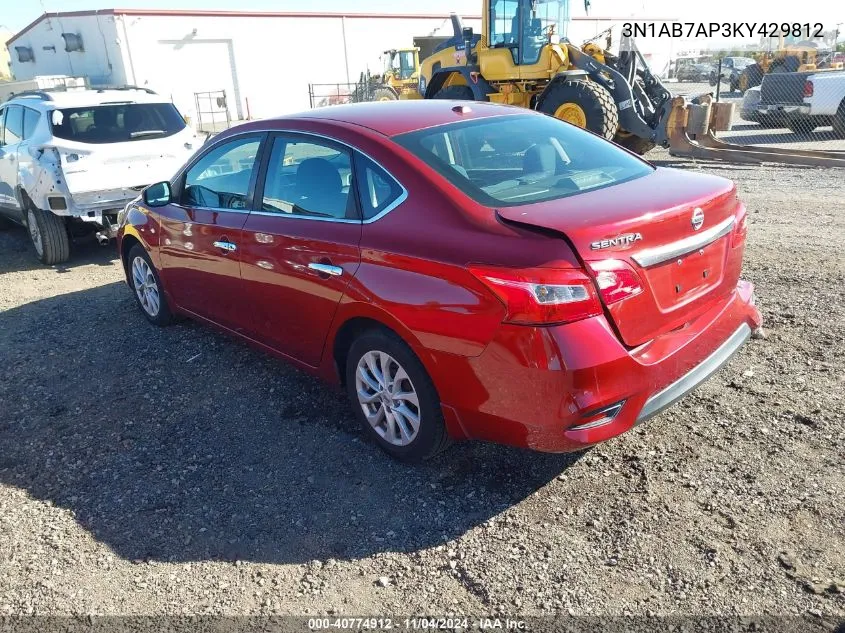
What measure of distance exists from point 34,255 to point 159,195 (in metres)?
4.62

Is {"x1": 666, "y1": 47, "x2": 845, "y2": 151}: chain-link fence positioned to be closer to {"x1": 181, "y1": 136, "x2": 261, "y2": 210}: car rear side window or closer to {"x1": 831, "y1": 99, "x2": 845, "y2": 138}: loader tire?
{"x1": 831, "y1": 99, "x2": 845, "y2": 138}: loader tire

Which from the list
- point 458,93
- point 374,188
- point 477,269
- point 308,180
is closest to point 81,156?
point 308,180

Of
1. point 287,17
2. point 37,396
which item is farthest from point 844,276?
point 287,17

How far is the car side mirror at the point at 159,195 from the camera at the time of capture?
4.87 m

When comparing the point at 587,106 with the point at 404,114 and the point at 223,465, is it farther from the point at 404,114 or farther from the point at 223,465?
the point at 223,465

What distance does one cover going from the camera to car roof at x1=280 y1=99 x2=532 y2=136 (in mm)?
3559

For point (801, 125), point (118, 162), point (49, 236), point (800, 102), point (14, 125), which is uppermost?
point (14, 125)

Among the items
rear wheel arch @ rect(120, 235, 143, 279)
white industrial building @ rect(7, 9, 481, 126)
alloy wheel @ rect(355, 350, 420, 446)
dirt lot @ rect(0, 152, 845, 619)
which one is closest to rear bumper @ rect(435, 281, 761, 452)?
alloy wheel @ rect(355, 350, 420, 446)

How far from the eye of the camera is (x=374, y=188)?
3.32m

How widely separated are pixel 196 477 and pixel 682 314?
8.20 ft

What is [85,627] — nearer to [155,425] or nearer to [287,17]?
[155,425]

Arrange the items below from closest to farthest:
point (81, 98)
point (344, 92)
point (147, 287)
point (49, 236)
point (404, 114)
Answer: point (404, 114) → point (147, 287) → point (49, 236) → point (81, 98) → point (344, 92)

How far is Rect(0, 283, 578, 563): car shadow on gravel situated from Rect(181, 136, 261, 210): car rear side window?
1152mm

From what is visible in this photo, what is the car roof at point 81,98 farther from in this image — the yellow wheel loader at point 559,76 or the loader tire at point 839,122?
the loader tire at point 839,122
